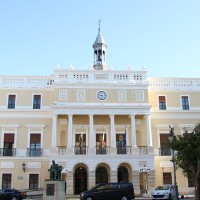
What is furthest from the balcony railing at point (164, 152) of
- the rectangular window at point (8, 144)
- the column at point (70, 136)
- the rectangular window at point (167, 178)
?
the rectangular window at point (8, 144)

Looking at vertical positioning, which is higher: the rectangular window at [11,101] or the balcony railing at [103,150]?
the rectangular window at [11,101]

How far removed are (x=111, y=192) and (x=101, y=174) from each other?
387 inches

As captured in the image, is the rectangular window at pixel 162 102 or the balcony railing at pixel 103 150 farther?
the rectangular window at pixel 162 102

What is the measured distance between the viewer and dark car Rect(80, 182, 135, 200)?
84.1 feet

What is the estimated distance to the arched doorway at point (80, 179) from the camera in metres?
35.5

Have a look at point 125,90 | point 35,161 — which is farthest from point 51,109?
point 125,90

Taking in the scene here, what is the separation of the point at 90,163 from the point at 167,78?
12967mm

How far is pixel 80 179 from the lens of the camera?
118 ft

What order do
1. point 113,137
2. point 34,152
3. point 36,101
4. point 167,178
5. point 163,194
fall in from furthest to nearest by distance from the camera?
point 36,101 < point 167,178 < point 34,152 < point 113,137 < point 163,194

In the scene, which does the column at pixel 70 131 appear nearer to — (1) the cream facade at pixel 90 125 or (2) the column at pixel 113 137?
(1) the cream facade at pixel 90 125

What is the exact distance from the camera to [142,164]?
34.2 m

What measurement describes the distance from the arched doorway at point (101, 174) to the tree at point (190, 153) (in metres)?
13.8

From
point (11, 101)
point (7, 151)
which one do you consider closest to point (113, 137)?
point (7, 151)

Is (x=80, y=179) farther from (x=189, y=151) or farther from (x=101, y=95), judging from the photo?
(x=189, y=151)
